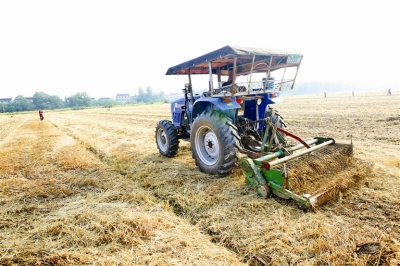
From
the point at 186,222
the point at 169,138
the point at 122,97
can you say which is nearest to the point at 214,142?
the point at 169,138

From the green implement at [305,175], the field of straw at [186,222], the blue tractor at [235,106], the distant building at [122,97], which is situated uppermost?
the distant building at [122,97]

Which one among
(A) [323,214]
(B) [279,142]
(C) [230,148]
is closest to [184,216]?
(C) [230,148]

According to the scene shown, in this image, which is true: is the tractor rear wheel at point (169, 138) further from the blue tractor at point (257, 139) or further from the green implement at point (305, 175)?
the green implement at point (305, 175)

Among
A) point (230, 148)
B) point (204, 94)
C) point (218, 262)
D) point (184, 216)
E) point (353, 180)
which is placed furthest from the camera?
point (204, 94)

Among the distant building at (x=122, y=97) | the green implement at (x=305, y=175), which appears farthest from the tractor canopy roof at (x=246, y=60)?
the distant building at (x=122, y=97)

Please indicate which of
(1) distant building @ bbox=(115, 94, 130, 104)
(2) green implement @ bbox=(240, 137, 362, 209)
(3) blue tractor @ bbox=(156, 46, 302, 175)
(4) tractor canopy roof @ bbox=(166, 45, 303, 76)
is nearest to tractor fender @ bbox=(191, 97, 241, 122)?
(3) blue tractor @ bbox=(156, 46, 302, 175)

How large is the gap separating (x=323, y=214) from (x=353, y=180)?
108 cm

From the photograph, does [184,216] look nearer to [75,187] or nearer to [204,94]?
[75,187]

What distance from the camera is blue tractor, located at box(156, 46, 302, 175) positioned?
13.7ft

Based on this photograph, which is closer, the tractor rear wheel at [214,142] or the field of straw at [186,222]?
the field of straw at [186,222]

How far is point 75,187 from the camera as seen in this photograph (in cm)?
437

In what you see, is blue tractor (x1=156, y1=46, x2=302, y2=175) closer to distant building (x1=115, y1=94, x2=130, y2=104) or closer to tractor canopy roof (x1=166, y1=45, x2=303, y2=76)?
tractor canopy roof (x1=166, y1=45, x2=303, y2=76)

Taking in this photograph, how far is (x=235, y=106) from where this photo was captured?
4297 mm

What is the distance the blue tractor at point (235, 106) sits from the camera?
164 inches
